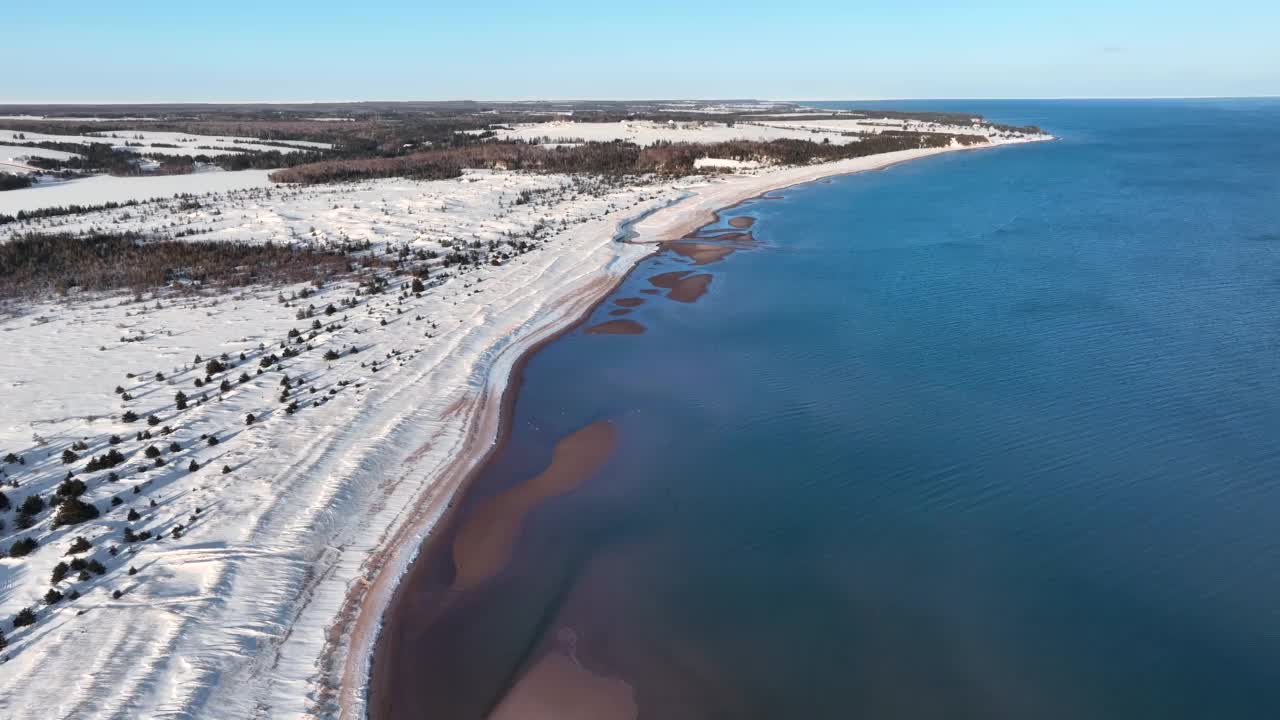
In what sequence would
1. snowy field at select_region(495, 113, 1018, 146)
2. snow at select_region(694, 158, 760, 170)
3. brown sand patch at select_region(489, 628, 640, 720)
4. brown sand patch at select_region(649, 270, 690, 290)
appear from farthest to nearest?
snowy field at select_region(495, 113, 1018, 146)
snow at select_region(694, 158, 760, 170)
brown sand patch at select_region(649, 270, 690, 290)
brown sand patch at select_region(489, 628, 640, 720)

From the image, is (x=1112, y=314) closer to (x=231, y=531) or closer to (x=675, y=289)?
(x=675, y=289)

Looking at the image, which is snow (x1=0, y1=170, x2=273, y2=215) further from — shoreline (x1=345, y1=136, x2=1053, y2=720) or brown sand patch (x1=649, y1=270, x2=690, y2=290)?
brown sand patch (x1=649, y1=270, x2=690, y2=290)

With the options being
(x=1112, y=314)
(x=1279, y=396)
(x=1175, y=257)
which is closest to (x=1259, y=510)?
(x=1279, y=396)

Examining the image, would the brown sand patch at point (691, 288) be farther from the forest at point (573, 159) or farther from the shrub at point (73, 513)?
the forest at point (573, 159)

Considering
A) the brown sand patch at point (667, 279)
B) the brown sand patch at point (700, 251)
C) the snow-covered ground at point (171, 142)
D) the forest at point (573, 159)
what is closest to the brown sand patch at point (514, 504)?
the brown sand patch at point (667, 279)

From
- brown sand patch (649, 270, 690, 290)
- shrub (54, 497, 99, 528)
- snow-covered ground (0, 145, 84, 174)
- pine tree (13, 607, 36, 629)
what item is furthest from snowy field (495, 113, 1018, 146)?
pine tree (13, 607, 36, 629)
